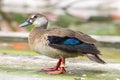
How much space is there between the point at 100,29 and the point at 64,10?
4034 millimetres

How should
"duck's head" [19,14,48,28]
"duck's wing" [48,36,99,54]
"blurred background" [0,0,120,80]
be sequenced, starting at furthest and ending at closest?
1. "blurred background" [0,0,120,80]
2. "duck's head" [19,14,48,28]
3. "duck's wing" [48,36,99,54]

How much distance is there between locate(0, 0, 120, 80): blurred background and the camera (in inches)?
394

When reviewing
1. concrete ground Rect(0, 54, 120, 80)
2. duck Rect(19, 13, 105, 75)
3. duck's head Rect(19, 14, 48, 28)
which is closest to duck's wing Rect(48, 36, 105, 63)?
duck Rect(19, 13, 105, 75)

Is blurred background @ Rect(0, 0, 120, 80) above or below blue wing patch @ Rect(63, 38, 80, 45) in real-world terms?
above

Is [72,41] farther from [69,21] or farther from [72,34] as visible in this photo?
[69,21]

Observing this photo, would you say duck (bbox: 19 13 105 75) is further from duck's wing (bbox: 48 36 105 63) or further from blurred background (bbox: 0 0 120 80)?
blurred background (bbox: 0 0 120 80)

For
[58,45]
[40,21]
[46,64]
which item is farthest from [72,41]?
[46,64]

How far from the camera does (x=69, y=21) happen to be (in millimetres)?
14391

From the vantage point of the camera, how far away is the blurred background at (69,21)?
32.8 ft

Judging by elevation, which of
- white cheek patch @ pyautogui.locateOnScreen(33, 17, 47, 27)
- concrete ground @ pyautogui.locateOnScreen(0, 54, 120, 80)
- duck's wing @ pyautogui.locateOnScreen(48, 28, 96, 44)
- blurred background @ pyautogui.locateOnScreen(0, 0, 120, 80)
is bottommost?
concrete ground @ pyautogui.locateOnScreen(0, 54, 120, 80)

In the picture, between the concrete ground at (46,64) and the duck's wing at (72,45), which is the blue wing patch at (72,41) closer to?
the duck's wing at (72,45)

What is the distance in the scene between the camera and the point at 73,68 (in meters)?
7.27

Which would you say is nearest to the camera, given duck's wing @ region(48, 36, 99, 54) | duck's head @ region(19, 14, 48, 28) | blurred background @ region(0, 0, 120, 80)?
duck's wing @ region(48, 36, 99, 54)

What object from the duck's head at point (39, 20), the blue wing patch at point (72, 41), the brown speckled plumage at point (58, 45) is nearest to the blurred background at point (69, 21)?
the brown speckled plumage at point (58, 45)
